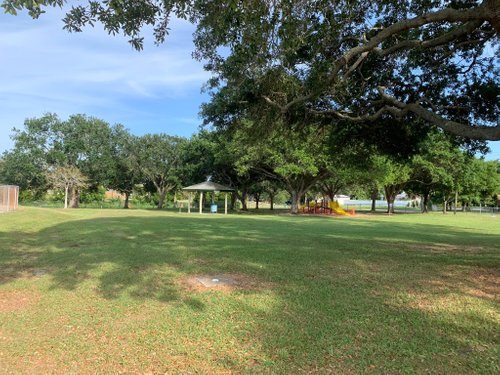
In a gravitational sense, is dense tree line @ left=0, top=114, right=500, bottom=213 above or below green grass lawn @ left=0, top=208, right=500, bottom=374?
above

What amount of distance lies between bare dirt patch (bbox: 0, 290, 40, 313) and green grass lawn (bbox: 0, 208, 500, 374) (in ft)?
0.09

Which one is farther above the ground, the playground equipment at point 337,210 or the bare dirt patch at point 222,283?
the playground equipment at point 337,210

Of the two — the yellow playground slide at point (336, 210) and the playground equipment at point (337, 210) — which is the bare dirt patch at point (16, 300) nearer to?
the playground equipment at point (337, 210)

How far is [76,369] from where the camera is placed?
12.2 ft

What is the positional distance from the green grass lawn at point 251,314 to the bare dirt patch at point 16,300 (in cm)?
3

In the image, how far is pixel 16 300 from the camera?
5820 millimetres

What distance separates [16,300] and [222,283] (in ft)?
9.76

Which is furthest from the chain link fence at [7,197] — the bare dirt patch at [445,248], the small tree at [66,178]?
the bare dirt patch at [445,248]

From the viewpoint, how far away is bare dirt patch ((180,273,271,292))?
20.7 feet

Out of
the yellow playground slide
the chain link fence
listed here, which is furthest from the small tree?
the yellow playground slide

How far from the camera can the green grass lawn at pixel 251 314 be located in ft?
12.6

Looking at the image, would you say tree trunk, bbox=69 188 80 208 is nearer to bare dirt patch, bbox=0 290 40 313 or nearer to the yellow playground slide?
the yellow playground slide

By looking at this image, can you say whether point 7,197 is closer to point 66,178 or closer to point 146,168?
point 66,178

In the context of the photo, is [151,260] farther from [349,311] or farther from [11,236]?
[11,236]
